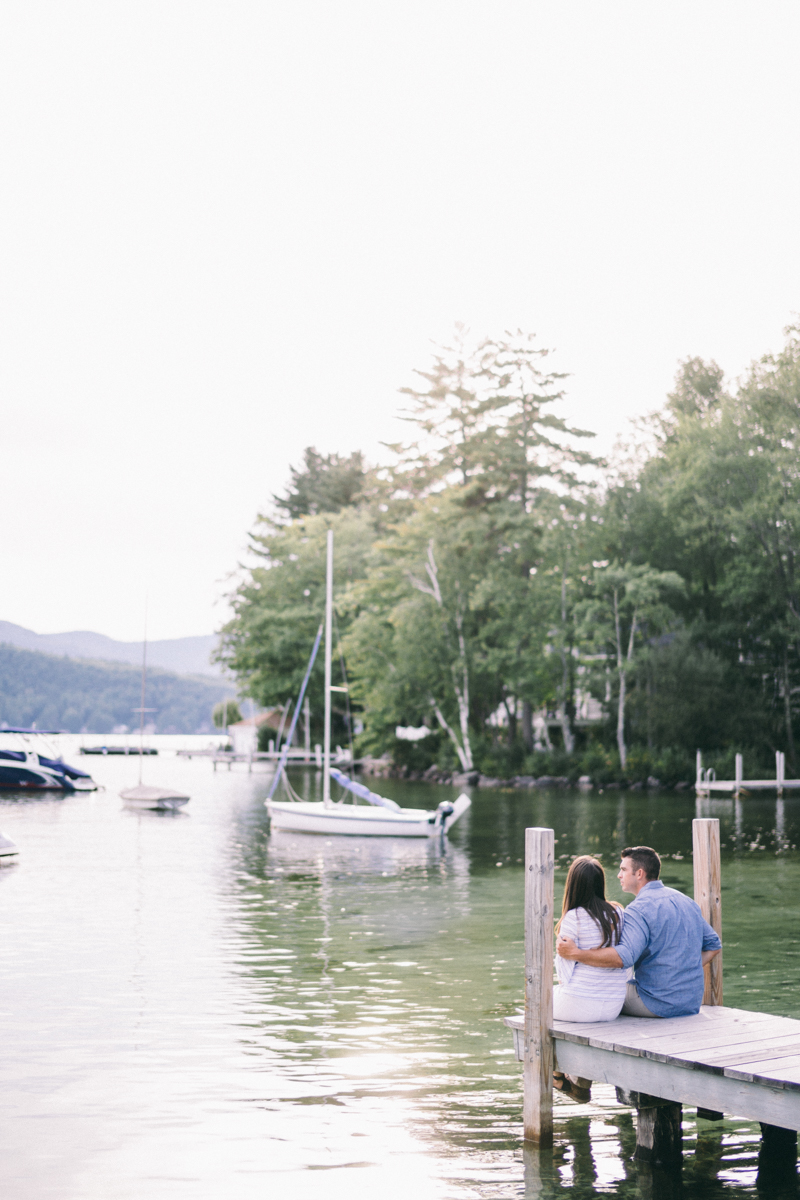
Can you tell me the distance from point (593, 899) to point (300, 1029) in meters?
4.76

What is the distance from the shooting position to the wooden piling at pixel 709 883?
8.66 metres

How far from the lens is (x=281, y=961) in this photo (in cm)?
1530

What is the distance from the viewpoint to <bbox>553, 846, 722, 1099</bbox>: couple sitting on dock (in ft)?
26.0

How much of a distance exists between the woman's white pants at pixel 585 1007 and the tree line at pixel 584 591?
45.3 metres

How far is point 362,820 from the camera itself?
3259cm

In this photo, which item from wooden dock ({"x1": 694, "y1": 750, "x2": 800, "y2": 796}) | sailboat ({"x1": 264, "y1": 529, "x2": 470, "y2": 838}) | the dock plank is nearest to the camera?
the dock plank

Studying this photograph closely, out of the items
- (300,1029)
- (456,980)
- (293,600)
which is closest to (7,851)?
(456,980)

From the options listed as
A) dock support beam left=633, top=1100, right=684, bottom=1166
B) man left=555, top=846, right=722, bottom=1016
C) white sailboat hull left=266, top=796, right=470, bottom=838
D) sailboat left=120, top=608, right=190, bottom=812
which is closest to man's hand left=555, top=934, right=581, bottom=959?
man left=555, top=846, right=722, bottom=1016

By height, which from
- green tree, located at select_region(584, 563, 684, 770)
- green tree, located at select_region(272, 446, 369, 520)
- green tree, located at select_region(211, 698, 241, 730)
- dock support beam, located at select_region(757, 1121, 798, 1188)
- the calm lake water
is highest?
green tree, located at select_region(272, 446, 369, 520)

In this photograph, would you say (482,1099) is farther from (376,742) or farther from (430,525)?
(376,742)

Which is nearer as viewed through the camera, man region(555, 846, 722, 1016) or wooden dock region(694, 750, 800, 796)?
man region(555, 846, 722, 1016)

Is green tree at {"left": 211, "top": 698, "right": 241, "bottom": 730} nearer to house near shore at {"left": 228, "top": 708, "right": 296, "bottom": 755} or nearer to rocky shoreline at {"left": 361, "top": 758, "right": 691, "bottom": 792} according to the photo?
house near shore at {"left": 228, "top": 708, "right": 296, "bottom": 755}

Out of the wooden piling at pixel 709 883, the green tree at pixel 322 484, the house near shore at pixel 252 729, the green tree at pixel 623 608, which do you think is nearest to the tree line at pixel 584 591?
the green tree at pixel 623 608

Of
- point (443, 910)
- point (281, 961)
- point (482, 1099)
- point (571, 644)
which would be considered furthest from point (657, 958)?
point (571, 644)
